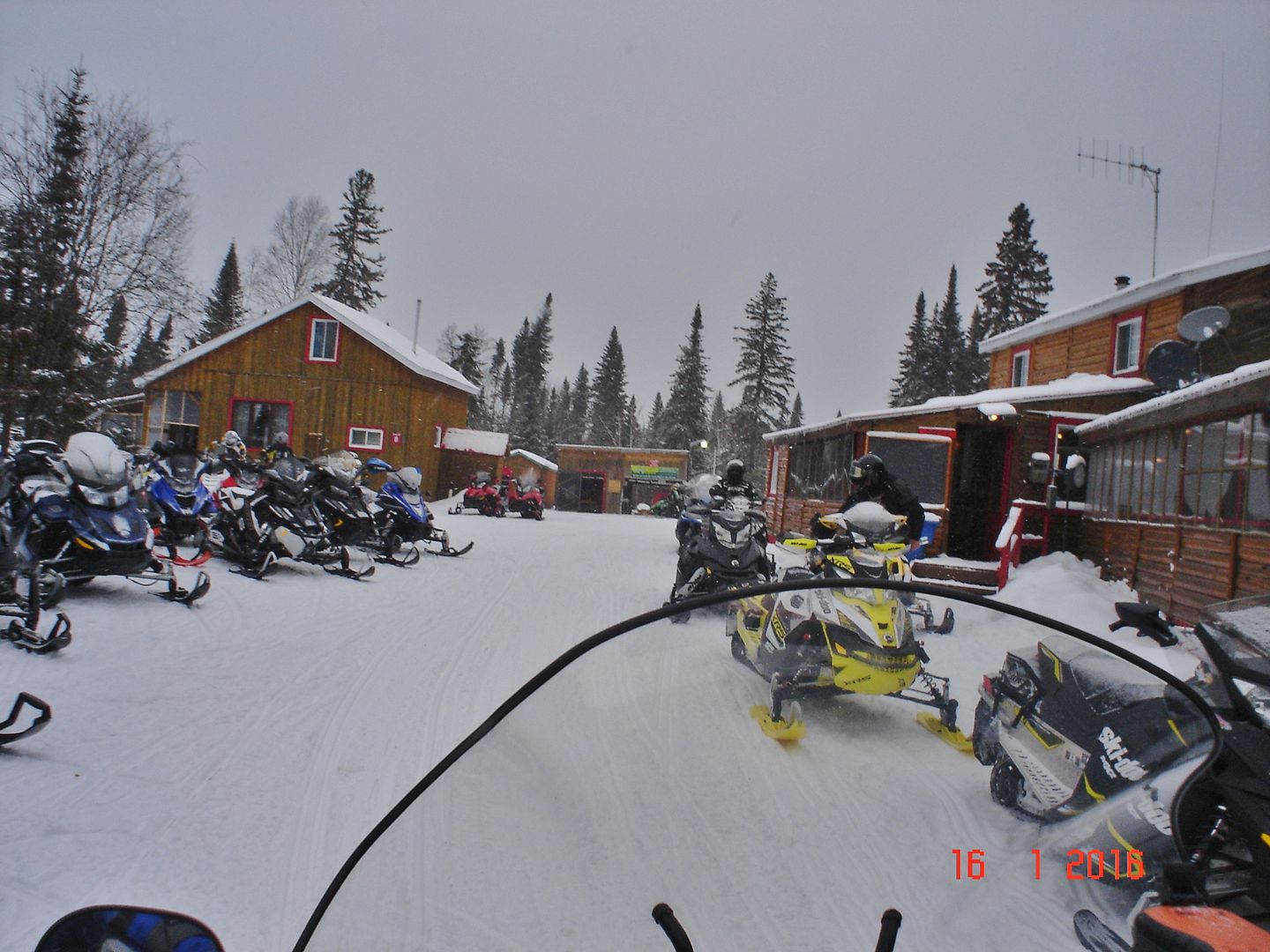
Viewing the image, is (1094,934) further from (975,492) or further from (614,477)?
(614,477)

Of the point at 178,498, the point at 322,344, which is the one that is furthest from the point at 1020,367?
the point at 322,344

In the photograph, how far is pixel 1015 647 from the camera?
46.6 inches

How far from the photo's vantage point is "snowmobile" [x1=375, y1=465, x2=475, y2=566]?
9.76 metres

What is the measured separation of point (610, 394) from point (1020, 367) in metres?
48.2

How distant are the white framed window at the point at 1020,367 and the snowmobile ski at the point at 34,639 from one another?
848 inches

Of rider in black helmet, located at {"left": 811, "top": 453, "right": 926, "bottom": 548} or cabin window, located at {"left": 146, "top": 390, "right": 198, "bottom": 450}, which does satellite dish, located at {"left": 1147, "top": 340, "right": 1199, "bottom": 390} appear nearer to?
rider in black helmet, located at {"left": 811, "top": 453, "right": 926, "bottom": 548}

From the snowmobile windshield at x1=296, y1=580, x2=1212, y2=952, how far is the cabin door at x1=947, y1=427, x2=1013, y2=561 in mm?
14015

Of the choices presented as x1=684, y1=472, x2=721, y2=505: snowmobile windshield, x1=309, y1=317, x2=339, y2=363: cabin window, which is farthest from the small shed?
x1=684, y1=472, x2=721, y2=505: snowmobile windshield

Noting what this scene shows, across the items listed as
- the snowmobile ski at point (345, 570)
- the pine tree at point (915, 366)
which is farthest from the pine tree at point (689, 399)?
the snowmobile ski at point (345, 570)

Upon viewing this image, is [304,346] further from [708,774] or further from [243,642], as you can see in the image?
[708,774]

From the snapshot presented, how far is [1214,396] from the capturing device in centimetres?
738

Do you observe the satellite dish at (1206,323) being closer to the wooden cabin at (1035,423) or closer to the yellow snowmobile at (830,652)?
the wooden cabin at (1035,423)

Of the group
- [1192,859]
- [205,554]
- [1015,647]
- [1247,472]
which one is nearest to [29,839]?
[1015,647]

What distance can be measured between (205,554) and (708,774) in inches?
305
